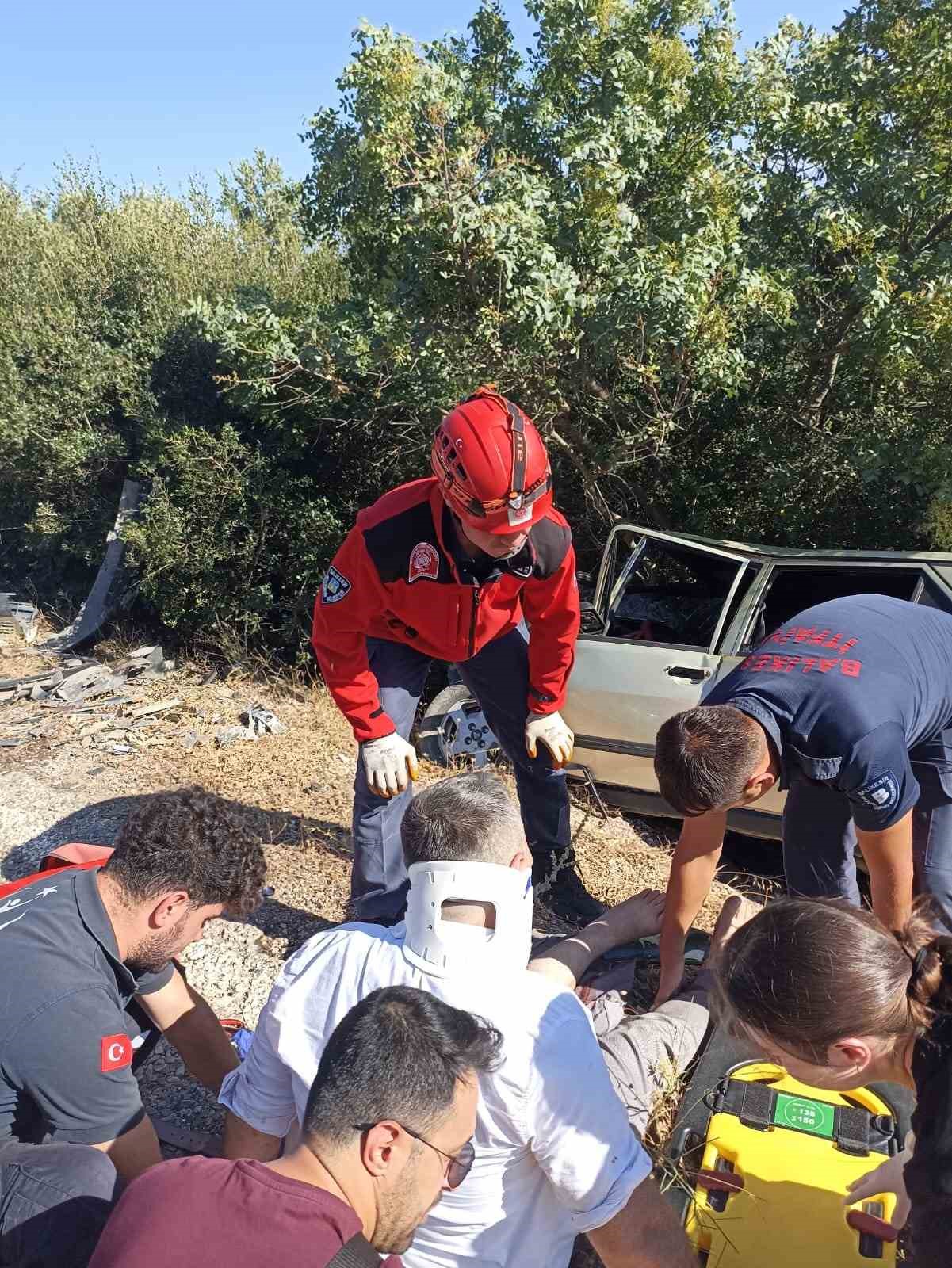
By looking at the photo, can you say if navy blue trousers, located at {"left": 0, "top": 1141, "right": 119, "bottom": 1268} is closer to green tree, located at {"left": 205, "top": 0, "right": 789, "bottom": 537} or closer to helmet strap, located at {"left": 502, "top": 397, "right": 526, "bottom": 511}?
helmet strap, located at {"left": 502, "top": 397, "right": 526, "bottom": 511}

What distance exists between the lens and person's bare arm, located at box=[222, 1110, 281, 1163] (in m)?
1.90

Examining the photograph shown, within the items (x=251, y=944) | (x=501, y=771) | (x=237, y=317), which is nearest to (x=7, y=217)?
(x=237, y=317)

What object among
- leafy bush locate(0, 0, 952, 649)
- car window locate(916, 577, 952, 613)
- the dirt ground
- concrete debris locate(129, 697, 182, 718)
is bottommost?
the dirt ground

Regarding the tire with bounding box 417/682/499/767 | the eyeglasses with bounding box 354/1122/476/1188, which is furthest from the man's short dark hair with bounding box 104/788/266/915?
the tire with bounding box 417/682/499/767

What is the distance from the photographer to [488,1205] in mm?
1651

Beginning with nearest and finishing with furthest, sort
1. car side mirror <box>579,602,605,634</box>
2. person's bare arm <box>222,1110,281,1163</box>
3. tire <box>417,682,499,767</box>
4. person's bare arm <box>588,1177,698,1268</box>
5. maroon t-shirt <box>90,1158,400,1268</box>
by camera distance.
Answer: maroon t-shirt <box>90,1158,400,1268</box>
person's bare arm <box>588,1177,698,1268</box>
person's bare arm <box>222,1110,281,1163</box>
car side mirror <box>579,602,605,634</box>
tire <box>417,682,499,767</box>

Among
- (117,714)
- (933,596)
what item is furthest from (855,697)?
(117,714)

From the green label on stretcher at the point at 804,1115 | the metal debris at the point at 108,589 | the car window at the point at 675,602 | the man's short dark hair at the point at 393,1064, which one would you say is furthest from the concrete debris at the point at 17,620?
the man's short dark hair at the point at 393,1064

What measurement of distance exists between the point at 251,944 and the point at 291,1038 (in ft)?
6.26

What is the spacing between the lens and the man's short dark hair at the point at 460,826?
1837mm

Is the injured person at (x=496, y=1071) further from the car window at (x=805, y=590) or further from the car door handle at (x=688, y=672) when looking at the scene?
the car window at (x=805, y=590)

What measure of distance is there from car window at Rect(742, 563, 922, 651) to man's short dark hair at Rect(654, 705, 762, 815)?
6.82 feet

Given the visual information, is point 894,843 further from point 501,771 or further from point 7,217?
point 7,217

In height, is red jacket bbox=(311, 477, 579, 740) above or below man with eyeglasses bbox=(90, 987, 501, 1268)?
above
